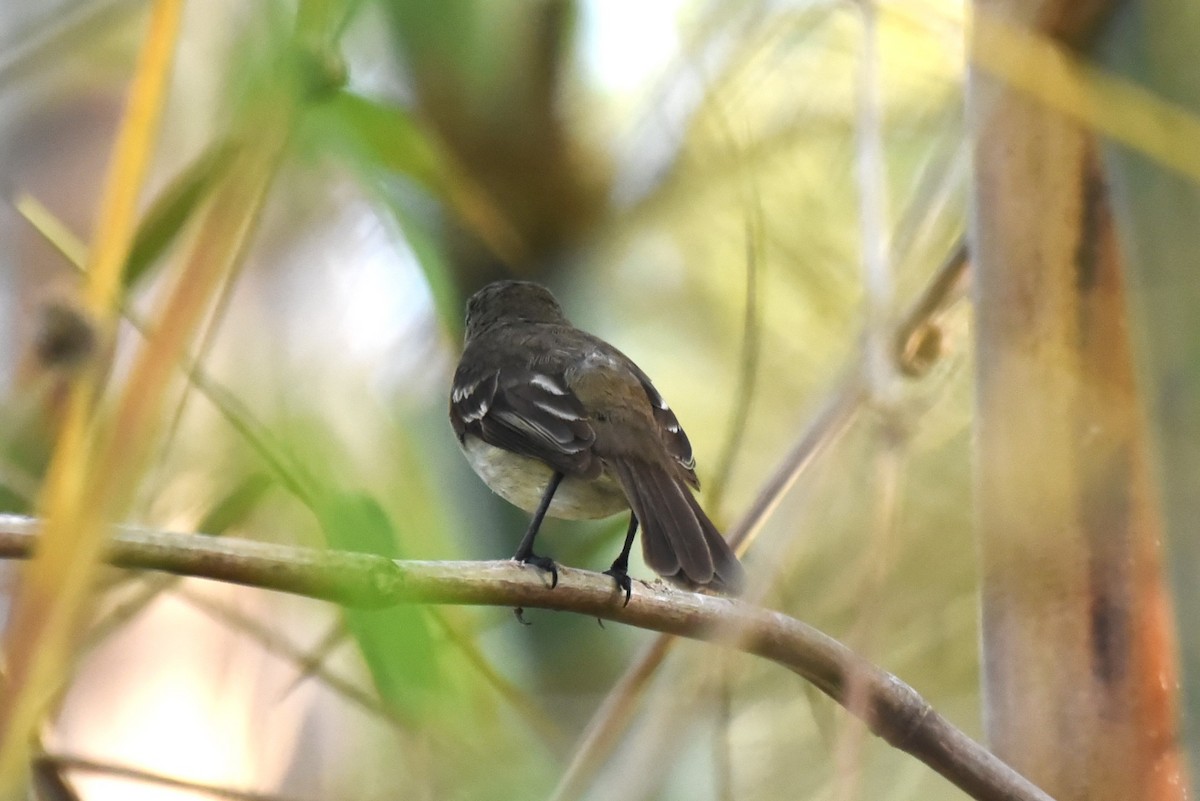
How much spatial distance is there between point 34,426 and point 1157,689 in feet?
4.24

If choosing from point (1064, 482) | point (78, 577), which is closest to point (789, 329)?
point (1064, 482)

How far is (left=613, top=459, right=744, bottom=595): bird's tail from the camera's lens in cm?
146

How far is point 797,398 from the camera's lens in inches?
105

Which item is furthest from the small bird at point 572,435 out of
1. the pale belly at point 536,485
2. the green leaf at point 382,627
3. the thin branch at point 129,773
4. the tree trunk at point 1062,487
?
the green leaf at point 382,627

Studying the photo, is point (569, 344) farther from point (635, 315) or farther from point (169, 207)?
point (169, 207)

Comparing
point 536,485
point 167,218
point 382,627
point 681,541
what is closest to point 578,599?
point 681,541

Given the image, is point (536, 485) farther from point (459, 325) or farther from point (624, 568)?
point (459, 325)

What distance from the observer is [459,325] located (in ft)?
7.21

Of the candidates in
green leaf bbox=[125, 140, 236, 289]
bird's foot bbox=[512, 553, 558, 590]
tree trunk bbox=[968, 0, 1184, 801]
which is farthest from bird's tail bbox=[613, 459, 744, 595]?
green leaf bbox=[125, 140, 236, 289]

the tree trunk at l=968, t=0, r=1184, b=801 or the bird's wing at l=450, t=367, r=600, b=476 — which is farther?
the bird's wing at l=450, t=367, r=600, b=476

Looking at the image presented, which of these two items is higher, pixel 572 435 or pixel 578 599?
pixel 578 599

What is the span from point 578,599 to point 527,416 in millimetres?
652

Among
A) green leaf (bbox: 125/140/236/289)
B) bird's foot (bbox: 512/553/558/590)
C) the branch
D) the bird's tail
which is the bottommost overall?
bird's foot (bbox: 512/553/558/590)

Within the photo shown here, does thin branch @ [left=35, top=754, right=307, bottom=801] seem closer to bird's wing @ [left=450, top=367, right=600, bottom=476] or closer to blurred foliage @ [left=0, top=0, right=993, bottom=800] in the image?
blurred foliage @ [left=0, top=0, right=993, bottom=800]
